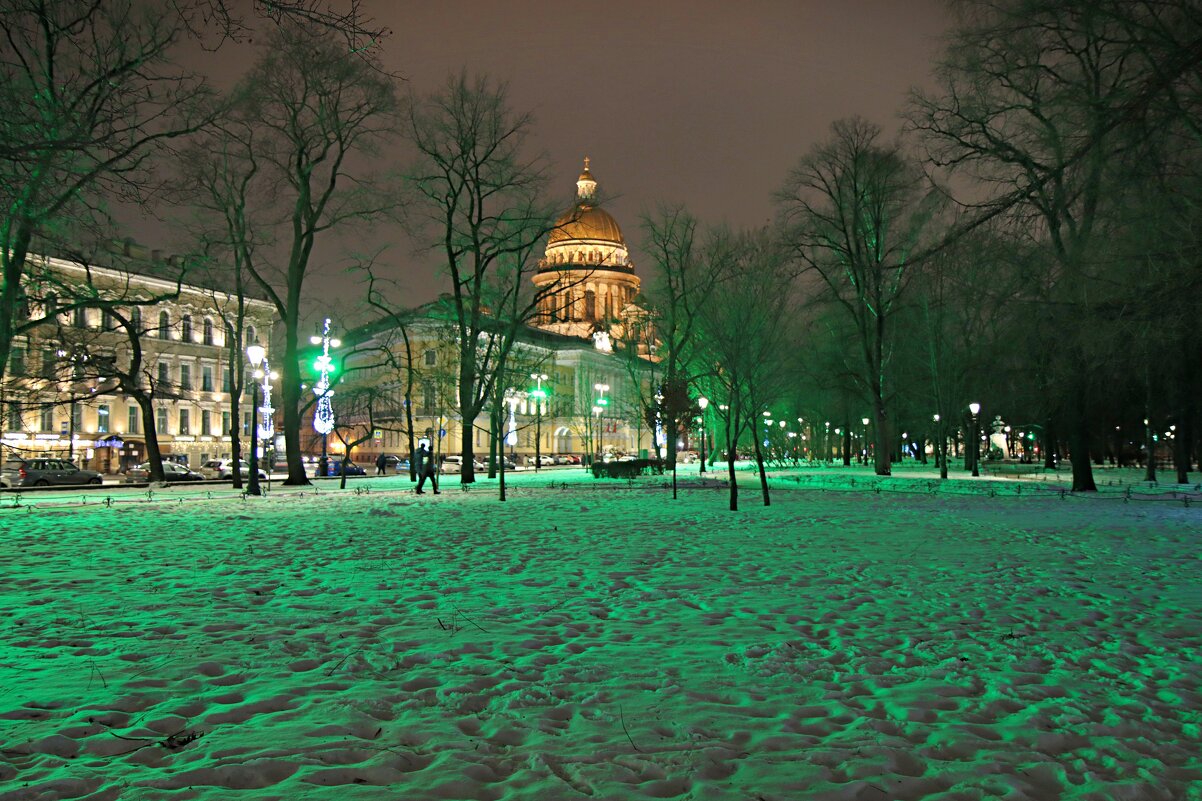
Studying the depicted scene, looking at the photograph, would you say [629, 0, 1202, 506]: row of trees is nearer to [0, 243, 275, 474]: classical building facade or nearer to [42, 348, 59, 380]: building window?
[42, 348, 59, 380]: building window

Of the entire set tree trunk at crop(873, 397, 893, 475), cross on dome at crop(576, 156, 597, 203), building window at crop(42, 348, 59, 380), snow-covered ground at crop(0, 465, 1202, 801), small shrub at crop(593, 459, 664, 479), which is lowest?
snow-covered ground at crop(0, 465, 1202, 801)

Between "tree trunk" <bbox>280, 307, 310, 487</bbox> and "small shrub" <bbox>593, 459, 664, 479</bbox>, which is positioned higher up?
"tree trunk" <bbox>280, 307, 310, 487</bbox>

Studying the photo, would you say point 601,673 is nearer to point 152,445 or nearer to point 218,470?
point 152,445

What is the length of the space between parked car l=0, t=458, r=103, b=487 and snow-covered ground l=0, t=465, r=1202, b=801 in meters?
30.3

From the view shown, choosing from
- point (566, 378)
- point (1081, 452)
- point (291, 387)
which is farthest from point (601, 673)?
point (566, 378)

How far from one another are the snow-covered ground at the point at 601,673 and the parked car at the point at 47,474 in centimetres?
3028

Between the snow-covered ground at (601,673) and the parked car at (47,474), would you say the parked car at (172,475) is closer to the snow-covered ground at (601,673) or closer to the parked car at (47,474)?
the parked car at (47,474)

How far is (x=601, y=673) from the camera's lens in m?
5.12

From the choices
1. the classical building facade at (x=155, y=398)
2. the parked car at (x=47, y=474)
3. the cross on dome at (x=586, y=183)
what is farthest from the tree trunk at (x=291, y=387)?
the cross on dome at (x=586, y=183)

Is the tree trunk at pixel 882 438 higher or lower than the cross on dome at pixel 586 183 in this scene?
lower

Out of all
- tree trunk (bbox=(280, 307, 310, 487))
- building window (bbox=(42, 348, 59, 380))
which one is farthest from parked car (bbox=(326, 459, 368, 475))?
building window (bbox=(42, 348, 59, 380))

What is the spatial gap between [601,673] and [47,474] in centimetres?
4068

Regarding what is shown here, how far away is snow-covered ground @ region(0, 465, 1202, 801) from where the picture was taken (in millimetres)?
3590

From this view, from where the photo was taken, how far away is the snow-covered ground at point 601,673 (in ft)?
11.8
